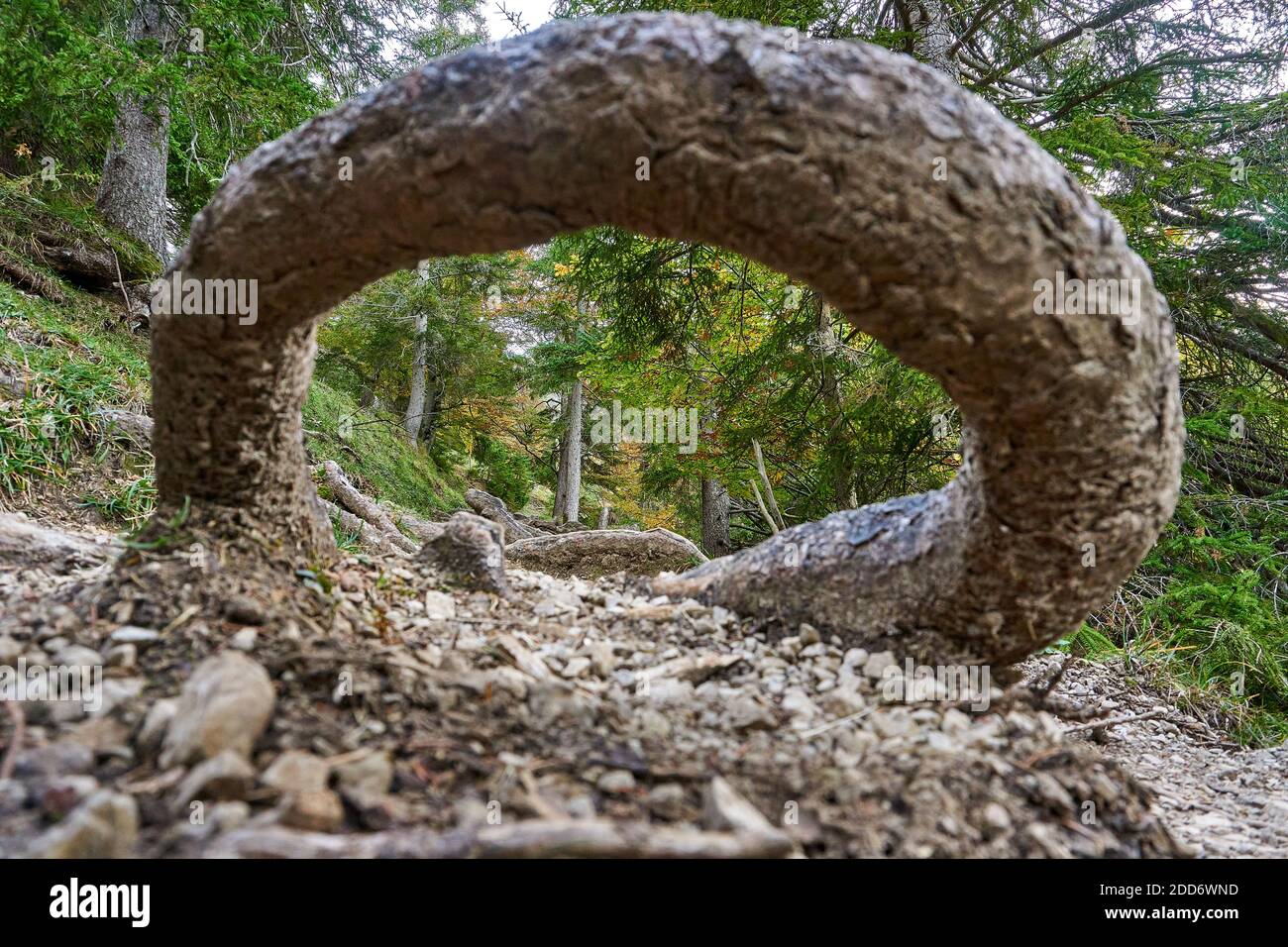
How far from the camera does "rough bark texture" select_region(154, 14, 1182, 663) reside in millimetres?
1297

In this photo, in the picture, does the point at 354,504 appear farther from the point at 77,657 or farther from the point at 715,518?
the point at 715,518

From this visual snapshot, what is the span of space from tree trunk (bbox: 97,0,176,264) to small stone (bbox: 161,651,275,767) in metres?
7.35

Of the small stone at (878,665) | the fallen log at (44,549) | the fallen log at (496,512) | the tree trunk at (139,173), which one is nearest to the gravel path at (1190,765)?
the small stone at (878,665)

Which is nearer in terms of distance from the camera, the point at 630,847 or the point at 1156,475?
the point at 630,847

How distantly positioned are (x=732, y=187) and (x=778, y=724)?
131 centimetres

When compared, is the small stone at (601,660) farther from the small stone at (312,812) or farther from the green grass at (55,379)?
the green grass at (55,379)

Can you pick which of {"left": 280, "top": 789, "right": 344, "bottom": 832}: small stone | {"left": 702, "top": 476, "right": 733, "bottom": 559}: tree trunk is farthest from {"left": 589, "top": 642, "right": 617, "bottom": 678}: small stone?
{"left": 702, "top": 476, "right": 733, "bottom": 559}: tree trunk

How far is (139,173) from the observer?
672cm

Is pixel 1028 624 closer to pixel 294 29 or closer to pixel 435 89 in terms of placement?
pixel 435 89

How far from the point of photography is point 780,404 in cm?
612

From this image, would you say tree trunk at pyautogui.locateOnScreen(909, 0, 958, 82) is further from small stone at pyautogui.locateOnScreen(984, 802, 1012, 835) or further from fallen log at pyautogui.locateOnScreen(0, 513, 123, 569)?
fallen log at pyautogui.locateOnScreen(0, 513, 123, 569)

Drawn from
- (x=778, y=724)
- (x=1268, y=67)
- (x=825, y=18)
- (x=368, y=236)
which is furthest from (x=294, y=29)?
(x=1268, y=67)

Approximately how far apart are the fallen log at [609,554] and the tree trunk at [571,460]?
6.73 metres

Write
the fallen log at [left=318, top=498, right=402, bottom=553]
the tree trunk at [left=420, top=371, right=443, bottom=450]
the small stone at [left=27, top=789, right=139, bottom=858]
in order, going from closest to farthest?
the small stone at [left=27, top=789, right=139, bottom=858] < the fallen log at [left=318, top=498, right=402, bottom=553] < the tree trunk at [left=420, top=371, right=443, bottom=450]
